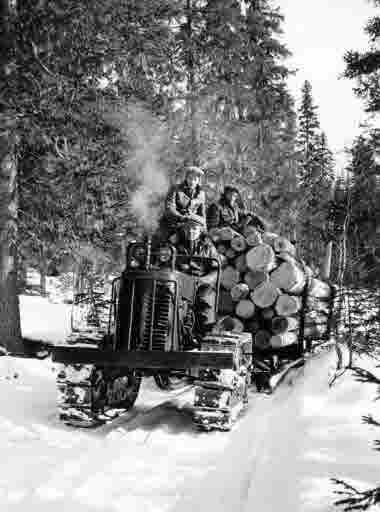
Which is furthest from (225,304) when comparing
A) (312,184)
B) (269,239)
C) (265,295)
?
(312,184)

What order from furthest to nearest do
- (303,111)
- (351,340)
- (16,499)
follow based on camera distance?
1. (303,111)
2. (351,340)
3. (16,499)

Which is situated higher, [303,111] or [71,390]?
[303,111]

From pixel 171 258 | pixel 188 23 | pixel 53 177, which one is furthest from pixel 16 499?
pixel 188 23

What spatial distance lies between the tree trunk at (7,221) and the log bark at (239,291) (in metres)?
4.48

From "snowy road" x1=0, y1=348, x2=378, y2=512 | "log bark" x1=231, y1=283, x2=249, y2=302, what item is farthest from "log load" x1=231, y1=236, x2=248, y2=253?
"snowy road" x1=0, y1=348, x2=378, y2=512

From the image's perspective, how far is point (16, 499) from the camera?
3912mm

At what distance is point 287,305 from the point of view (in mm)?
8977

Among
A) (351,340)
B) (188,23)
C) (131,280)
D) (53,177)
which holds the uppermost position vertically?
(188,23)

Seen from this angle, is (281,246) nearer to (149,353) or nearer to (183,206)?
(183,206)

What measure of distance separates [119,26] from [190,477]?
32.2ft

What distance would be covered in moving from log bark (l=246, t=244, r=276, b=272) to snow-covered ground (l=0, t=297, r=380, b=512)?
201 cm

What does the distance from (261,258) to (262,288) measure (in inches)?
19.6

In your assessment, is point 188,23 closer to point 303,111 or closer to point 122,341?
point 122,341

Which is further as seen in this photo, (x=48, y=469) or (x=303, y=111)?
(x=303, y=111)
